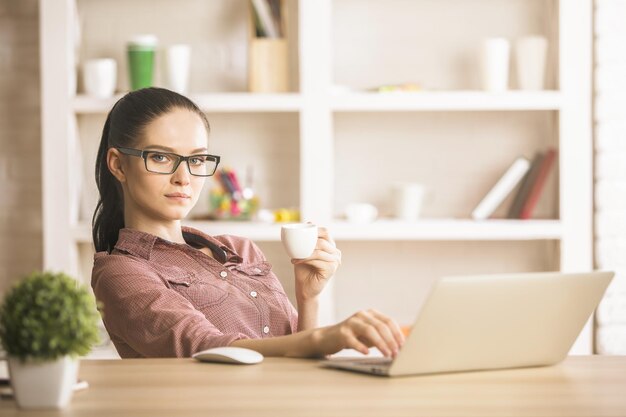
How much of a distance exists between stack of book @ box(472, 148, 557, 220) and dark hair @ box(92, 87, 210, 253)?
1834mm

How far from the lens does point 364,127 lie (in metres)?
4.03

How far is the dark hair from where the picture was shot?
2129 mm

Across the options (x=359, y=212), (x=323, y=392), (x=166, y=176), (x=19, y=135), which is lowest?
(x=323, y=392)

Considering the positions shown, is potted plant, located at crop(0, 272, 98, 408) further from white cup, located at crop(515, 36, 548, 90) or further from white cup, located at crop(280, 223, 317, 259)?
white cup, located at crop(515, 36, 548, 90)

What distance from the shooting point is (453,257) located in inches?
159

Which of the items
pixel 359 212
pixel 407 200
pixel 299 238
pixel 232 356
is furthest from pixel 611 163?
pixel 232 356

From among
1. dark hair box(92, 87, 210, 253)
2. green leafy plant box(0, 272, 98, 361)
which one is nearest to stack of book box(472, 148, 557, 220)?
dark hair box(92, 87, 210, 253)

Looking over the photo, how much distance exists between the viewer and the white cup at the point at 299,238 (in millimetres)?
1735

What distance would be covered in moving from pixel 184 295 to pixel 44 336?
2.61ft

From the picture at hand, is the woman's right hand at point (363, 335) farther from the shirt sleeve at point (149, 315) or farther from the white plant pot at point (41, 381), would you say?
the white plant pot at point (41, 381)

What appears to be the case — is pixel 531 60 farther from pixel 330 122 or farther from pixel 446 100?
pixel 330 122

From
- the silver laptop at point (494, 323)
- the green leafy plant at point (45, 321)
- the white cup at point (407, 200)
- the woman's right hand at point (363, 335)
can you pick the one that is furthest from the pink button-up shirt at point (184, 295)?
the white cup at point (407, 200)

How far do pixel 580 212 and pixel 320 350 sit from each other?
2.39 meters

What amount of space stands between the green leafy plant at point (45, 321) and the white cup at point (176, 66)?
103 inches
